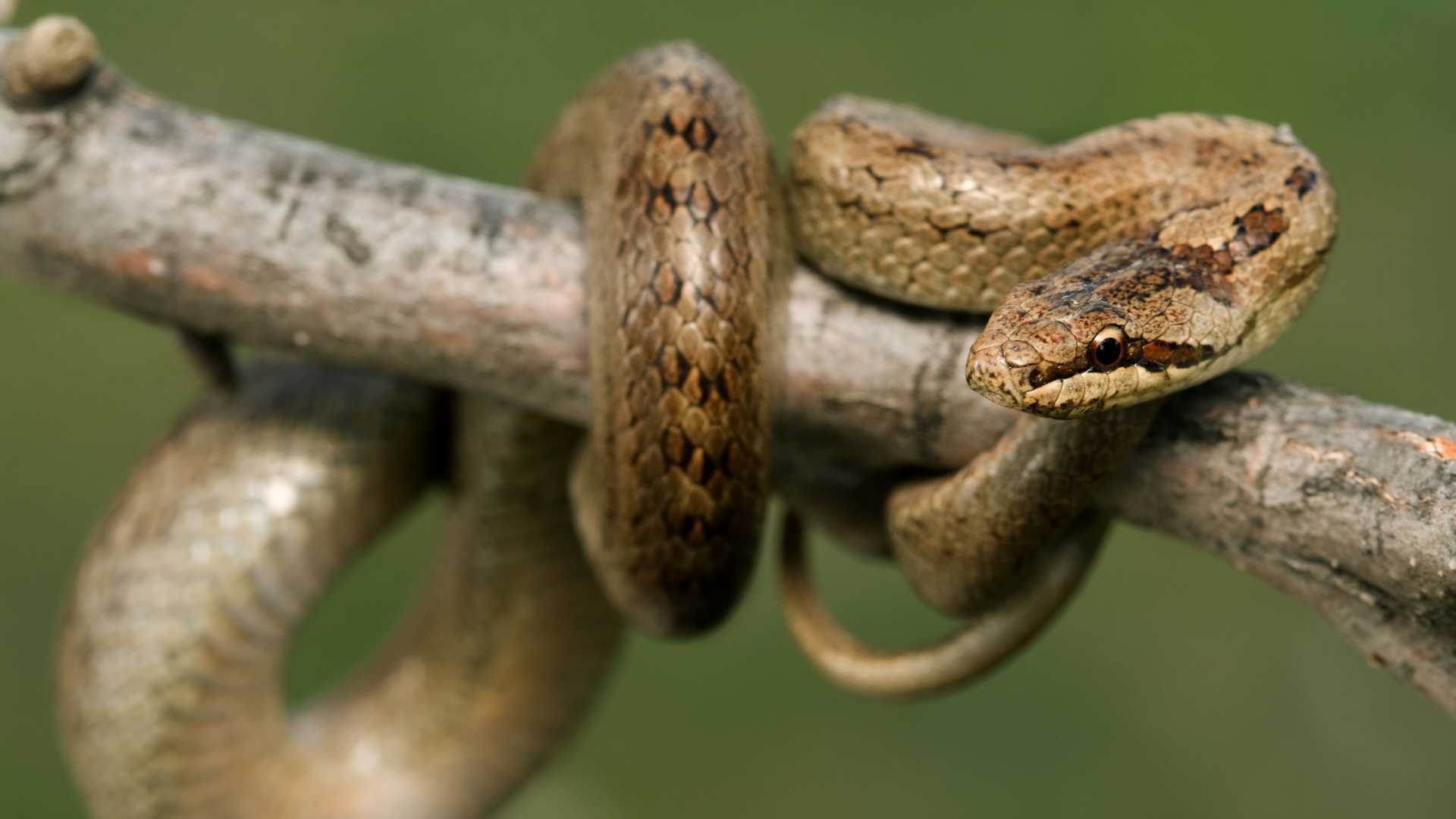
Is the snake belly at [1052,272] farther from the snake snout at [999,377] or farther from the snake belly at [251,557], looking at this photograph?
the snake belly at [251,557]

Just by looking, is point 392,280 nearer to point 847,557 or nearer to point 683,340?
point 683,340

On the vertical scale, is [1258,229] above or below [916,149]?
above

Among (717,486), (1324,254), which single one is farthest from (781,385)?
(1324,254)

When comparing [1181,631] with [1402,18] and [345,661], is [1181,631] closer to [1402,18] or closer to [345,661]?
[1402,18]

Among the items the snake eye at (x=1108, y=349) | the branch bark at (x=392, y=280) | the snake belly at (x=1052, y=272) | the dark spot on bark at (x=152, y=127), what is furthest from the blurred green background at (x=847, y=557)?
the dark spot on bark at (x=152, y=127)

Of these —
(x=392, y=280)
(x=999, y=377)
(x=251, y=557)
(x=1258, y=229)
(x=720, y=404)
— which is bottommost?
(x=251, y=557)

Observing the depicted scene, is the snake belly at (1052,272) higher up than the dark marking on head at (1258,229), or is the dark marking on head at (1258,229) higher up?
the dark marking on head at (1258,229)

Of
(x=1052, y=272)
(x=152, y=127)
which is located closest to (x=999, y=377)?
(x=1052, y=272)

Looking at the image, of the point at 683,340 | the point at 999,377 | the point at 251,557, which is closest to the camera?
the point at 999,377
